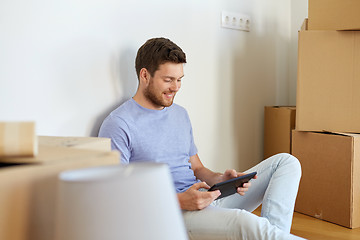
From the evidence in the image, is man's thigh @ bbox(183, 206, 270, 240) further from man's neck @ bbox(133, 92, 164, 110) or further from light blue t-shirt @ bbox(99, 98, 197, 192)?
man's neck @ bbox(133, 92, 164, 110)

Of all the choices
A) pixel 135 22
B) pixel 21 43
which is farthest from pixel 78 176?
pixel 135 22

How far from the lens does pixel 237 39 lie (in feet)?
7.36

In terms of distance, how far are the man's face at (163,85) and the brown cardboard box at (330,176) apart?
82cm

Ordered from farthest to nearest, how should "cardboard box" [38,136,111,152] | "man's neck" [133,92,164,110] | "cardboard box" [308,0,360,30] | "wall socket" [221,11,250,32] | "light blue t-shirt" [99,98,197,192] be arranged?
"wall socket" [221,11,250,32]
"cardboard box" [308,0,360,30]
"man's neck" [133,92,164,110]
"light blue t-shirt" [99,98,197,192]
"cardboard box" [38,136,111,152]

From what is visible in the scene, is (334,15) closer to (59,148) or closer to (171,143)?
(171,143)

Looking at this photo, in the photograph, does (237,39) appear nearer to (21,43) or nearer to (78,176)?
(21,43)

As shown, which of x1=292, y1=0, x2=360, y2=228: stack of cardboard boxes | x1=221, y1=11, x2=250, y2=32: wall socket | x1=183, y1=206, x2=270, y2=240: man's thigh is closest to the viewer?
x1=183, y1=206, x2=270, y2=240: man's thigh

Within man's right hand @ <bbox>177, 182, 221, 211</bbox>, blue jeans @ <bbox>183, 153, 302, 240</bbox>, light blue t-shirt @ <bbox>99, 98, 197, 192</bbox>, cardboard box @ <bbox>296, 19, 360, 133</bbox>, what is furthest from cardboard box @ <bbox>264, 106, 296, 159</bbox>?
man's right hand @ <bbox>177, 182, 221, 211</bbox>

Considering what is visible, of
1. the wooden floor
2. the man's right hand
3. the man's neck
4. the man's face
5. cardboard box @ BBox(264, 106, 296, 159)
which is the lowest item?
the wooden floor

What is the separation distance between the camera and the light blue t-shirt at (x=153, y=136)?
1.50 metres

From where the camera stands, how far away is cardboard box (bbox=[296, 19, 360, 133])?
1928 millimetres

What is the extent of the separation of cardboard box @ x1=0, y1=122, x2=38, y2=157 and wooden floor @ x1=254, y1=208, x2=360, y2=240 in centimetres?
148

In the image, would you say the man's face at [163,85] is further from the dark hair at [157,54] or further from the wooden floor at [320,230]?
the wooden floor at [320,230]

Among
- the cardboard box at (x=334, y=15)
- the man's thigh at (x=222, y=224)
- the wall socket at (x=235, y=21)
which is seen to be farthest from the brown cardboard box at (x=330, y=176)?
the man's thigh at (x=222, y=224)
